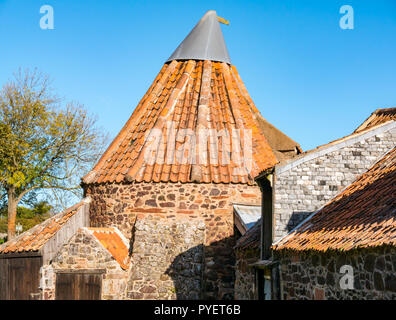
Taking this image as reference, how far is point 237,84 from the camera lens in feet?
62.7

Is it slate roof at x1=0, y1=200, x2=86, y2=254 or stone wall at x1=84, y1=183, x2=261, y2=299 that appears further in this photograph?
stone wall at x1=84, y1=183, x2=261, y2=299

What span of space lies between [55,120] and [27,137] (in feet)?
5.40

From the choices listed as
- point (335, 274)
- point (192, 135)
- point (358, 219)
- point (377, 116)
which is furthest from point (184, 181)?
point (335, 274)

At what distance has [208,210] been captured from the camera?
1566cm

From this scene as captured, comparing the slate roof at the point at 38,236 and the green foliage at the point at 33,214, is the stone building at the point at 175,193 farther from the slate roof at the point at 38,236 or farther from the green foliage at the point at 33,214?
the green foliage at the point at 33,214

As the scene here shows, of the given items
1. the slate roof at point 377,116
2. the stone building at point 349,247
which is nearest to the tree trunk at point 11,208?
the slate roof at point 377,116

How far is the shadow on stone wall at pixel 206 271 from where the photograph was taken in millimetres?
14922

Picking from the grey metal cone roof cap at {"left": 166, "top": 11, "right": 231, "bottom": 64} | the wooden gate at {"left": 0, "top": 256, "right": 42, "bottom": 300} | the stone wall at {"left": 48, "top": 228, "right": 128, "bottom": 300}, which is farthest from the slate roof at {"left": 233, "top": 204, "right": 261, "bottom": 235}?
the grey metal cone roof cap at {"left": 166, "top": 11, "right": 231, "bottom": 64}

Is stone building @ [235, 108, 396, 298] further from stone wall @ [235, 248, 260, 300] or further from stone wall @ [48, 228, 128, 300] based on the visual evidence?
stone wall @ [48, 228, 128, 300]

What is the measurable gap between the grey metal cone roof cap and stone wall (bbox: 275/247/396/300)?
10.3 metres

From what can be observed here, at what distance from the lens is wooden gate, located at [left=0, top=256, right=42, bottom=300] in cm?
1465

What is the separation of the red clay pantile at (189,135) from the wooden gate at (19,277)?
3.22 m

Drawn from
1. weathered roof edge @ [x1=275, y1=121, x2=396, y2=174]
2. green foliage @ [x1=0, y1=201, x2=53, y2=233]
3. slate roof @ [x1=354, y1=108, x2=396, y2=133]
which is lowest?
green foliage @ [x1=0, y1=201, x2=53, y2=233]
